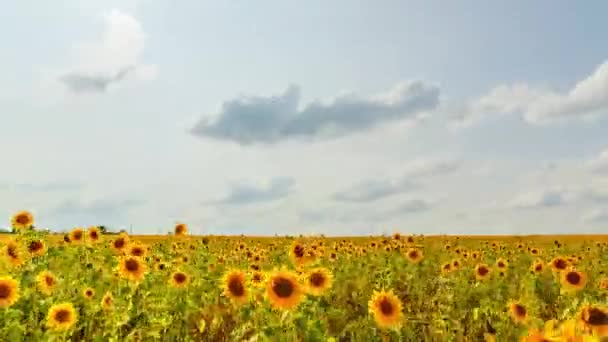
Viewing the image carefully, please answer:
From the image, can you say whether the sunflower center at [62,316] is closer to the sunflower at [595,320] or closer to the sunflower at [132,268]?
the sunflower at [132,268]

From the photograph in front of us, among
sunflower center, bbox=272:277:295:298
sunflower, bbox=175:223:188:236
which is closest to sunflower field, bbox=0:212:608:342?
sunflower center, bbox=272:277:295:298

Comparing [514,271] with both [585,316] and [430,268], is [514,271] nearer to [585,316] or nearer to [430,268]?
[430,268]

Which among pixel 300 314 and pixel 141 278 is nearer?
pixel 300 314

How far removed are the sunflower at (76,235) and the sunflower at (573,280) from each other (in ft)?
25.6

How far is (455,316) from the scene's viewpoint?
32.2 ft

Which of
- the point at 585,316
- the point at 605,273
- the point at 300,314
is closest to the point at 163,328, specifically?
the point at 300,314

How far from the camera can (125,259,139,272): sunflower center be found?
9.12 meters

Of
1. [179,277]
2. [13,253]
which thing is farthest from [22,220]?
[179,277]

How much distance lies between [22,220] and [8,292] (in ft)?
17.1

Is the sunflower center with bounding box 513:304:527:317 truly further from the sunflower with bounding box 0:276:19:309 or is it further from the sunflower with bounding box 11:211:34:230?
the sunflower with bounding box 11:211:34:230

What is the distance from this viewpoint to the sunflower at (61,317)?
276 inches

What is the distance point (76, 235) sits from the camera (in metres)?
12.9

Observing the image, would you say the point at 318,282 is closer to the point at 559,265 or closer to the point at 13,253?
the point at 13,253

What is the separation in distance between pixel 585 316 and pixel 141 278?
20.7ft
